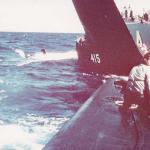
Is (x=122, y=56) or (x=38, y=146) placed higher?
(x=122, y=56)

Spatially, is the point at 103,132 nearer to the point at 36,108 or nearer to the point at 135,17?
the point at 36,108

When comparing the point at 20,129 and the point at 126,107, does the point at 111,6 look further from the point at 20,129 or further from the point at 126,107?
the point at 20,129

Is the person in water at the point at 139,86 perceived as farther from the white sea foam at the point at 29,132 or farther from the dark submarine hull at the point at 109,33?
the white sea foam at the point at 29,132

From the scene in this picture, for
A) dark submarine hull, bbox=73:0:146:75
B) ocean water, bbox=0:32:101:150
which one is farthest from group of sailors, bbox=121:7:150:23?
dark submarine hull, bbox=73:0:146:75

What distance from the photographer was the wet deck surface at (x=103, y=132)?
435cm

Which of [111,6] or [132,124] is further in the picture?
[111,6]

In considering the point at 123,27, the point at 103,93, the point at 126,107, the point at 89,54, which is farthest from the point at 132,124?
Answer: the point at 89,54

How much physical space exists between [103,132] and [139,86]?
1.14 metres

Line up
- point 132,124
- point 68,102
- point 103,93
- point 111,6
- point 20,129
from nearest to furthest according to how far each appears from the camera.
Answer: point 132,124 < point 111,6 < point 103,93 < point 20,129 < point 68,102

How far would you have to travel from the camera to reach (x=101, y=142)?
4.49m

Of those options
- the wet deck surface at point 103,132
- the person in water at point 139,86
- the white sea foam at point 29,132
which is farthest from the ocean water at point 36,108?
the person in water at point 139,86

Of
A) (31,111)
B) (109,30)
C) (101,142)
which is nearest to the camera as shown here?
(101,142)

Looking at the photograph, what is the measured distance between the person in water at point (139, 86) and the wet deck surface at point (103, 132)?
246mm

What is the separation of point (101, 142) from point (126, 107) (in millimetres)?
1935
